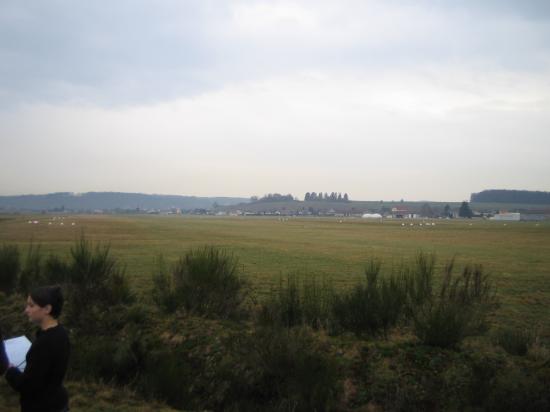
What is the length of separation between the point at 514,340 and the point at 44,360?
9.57 meters

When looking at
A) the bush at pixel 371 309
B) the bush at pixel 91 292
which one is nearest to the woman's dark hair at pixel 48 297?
the bush at pixel 91 292

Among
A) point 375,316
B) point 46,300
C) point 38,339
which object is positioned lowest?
point 375,316

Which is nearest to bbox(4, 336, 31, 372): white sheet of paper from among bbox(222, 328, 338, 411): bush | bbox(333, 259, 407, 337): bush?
bbox(222, 328, 338, 411): bush

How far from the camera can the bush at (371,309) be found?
412 inches

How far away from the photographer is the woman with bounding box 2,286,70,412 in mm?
4035

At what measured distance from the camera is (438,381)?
8422mm

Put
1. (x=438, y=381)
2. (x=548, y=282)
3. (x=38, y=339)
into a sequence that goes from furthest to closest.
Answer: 1. (x=548, y=282)
2. (x=438, y=381)
3. (x=38, y=339)

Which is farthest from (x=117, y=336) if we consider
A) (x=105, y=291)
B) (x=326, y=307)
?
(x=326, y=307)

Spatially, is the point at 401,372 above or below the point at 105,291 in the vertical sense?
below

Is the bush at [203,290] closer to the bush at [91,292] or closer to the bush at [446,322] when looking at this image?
the bush at [91,292]

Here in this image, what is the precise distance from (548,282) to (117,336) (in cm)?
1795

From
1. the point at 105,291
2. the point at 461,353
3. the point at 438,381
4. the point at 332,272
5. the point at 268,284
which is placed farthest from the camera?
the point at 332,272

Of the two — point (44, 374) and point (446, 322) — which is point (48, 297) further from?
point (446, 322)

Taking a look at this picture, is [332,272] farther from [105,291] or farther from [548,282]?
[105,291]
